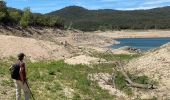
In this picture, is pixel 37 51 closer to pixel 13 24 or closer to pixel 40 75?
pixel 40 75

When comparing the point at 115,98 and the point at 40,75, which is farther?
the point at 40,75

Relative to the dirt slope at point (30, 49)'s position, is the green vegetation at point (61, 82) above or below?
below

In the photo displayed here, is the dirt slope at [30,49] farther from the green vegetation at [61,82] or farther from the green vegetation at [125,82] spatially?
the green vegetation at [125,82]

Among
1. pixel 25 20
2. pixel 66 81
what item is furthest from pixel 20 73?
pixel 25 20

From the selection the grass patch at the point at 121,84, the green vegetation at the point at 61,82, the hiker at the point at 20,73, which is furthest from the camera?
the grass patch at the point at 121,84

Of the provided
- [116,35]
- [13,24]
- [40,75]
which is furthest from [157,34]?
[40,75]

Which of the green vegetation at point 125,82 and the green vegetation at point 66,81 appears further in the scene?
the green vegetation at point 125,82

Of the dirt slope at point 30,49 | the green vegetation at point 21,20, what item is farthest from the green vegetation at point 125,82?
the green vegetation at point 21,20

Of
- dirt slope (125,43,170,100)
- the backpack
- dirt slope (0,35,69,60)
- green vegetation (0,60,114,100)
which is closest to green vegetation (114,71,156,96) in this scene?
dirt slope (125,43,170,100)

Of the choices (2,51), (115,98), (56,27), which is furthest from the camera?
(56,27)

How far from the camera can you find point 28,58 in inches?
1421

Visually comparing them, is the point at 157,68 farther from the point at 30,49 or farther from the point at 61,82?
the point at 30,49

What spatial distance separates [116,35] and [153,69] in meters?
135

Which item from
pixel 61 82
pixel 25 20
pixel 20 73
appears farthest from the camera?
pixel 25 20
